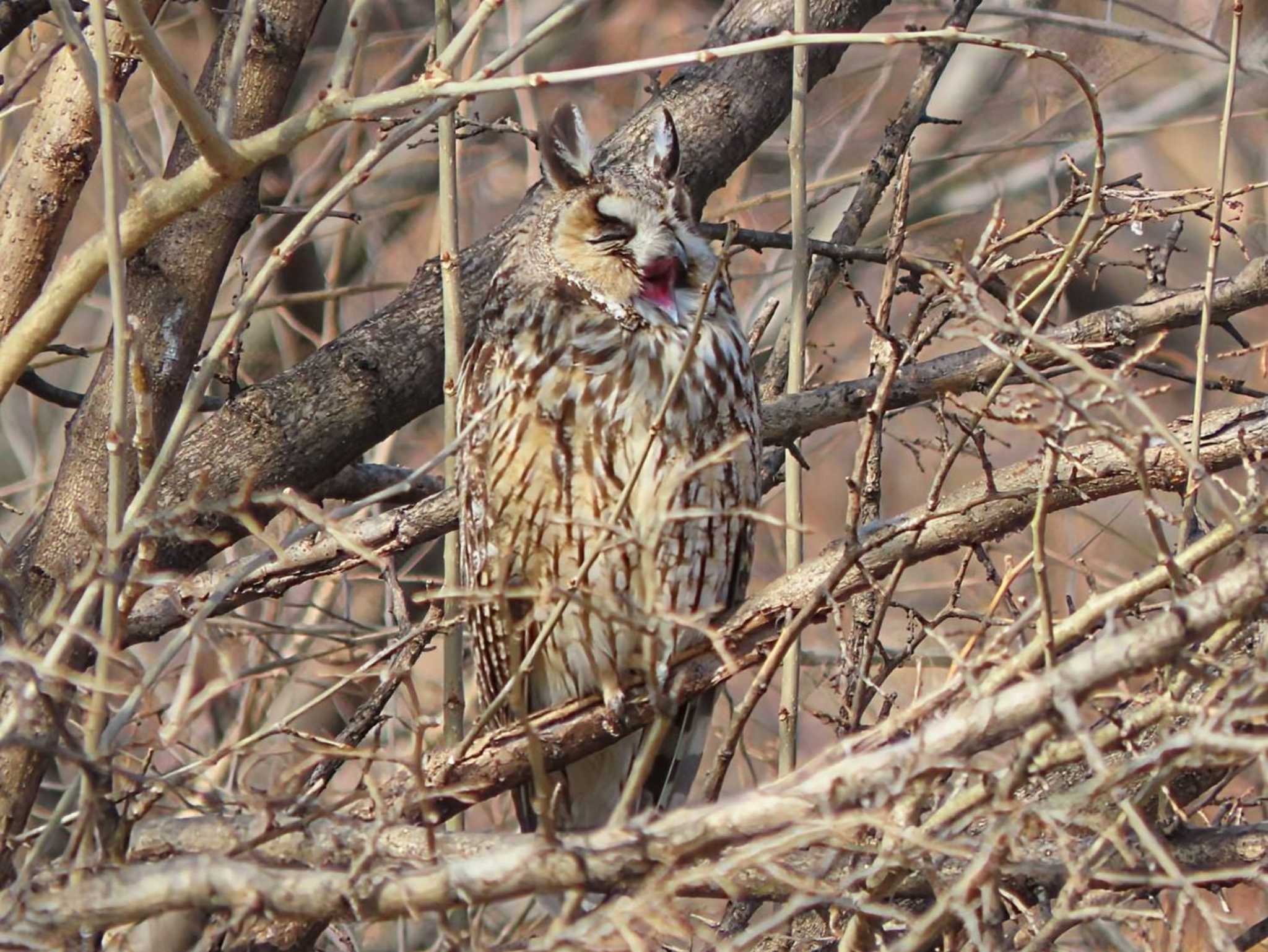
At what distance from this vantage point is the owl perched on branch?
2.95m

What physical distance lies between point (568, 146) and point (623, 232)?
212 mm

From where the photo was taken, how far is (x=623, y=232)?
9.77ft

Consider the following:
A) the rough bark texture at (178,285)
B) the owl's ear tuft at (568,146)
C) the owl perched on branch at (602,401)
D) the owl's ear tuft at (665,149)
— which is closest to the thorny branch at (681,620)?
the rough bark texture at (178,285)

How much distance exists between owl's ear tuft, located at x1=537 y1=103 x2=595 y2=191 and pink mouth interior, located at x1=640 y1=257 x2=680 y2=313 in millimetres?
227

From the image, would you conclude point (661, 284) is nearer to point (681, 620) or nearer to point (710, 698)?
point (710, 698)

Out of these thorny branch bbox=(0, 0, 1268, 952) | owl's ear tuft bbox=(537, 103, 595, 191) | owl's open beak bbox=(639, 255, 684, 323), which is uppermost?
owl's ear tuft bbox=(537, 103, 595, 191)

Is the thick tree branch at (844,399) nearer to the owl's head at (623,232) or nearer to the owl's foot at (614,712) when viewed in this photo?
the owl's head at (623,232)

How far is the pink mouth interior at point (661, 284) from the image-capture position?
9.82 feet

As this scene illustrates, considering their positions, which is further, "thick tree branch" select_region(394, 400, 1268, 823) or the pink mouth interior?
the pink mouth interior

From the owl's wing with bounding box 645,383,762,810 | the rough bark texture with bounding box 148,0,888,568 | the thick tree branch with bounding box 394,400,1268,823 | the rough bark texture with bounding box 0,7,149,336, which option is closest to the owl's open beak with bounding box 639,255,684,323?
the owl's wing with bounding box 645,383,762,810

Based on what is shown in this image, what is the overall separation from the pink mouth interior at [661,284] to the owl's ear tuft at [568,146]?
0.74 ft

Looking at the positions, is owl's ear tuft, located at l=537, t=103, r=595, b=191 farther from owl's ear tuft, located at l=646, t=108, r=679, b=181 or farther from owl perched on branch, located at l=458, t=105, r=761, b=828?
owl's ear tuft, located at l=646, t=108, r=679, b=181

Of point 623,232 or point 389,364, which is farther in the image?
point 389,364

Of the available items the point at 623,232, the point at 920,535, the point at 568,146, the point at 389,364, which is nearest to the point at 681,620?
the point at 920,535
